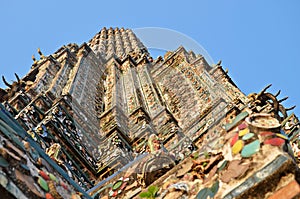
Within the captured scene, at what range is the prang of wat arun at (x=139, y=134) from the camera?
10.8 ft

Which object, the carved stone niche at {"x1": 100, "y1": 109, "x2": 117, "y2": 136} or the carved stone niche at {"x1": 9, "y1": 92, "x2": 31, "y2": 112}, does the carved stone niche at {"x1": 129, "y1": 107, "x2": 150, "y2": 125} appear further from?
the carved stone niche at {"x1": 9, "y1": 92, "x2": 31, "y2": 112}

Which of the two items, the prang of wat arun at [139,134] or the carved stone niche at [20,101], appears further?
the carved stone niche at [20,101]

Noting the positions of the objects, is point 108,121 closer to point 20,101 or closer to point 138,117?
point 138,117

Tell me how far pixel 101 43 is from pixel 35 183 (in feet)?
93.1

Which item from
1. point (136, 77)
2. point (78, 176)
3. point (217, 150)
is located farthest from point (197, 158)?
point (136, 77)

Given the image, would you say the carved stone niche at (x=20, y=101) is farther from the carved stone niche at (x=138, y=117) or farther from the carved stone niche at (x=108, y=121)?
the carved stone niche at (x=138, y=117)

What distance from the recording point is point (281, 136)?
342 cm

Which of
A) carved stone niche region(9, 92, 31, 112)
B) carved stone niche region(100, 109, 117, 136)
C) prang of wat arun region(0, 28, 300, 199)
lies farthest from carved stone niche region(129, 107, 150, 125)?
carved stone niche region(9, 92, 31, 112)

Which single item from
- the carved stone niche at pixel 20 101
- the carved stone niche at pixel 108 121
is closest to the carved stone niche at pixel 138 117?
the carved stone niche at pixel 108 121

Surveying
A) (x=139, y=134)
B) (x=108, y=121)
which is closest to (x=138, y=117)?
(x=108, y=121)

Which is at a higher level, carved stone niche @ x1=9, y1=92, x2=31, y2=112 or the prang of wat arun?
carved stone niche @ x1=9, y1=92, x2=31, y2=112

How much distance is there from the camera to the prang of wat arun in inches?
130

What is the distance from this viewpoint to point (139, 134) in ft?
40.1

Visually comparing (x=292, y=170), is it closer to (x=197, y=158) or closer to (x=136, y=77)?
(x=197, y=158)
